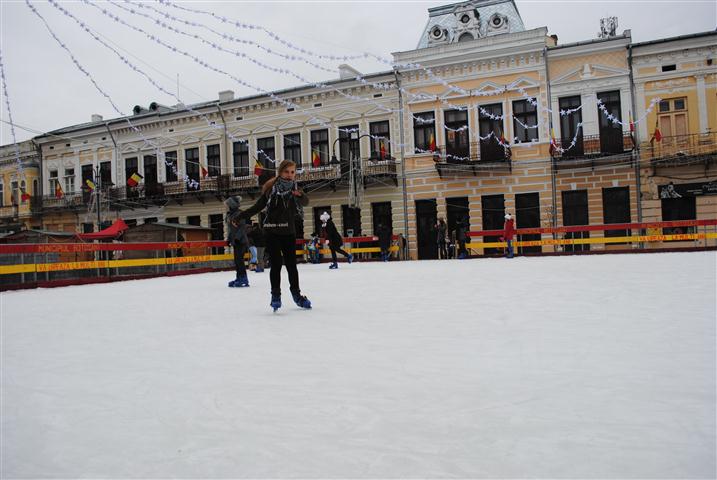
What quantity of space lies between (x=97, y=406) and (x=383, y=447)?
69.2 inches

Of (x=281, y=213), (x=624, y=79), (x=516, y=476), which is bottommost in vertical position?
(x=516, y=476)

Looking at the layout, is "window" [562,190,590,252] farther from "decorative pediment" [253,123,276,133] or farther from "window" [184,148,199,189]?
"window" [184,148,199,189]

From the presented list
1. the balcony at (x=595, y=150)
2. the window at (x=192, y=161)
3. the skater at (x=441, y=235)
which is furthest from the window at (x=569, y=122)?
the window at (x=192, y=161)

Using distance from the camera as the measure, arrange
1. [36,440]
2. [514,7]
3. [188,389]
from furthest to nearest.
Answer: [514,7] → [188,389] → [36,440]

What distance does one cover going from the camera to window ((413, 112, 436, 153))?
2866cm

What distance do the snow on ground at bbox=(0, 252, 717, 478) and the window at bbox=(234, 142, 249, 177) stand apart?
27637 millimetres

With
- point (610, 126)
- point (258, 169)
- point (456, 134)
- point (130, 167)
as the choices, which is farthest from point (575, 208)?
point (130, 167)

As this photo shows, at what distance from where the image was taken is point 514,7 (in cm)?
3031

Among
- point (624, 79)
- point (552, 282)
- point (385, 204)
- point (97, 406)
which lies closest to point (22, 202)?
point (385, 204)

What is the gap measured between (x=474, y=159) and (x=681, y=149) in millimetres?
8573

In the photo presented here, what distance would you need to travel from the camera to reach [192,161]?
117ft

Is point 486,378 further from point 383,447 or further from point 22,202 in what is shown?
point 22,202

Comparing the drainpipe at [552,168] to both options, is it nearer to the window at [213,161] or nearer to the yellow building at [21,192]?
the window at [213,161]

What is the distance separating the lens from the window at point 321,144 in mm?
31359
